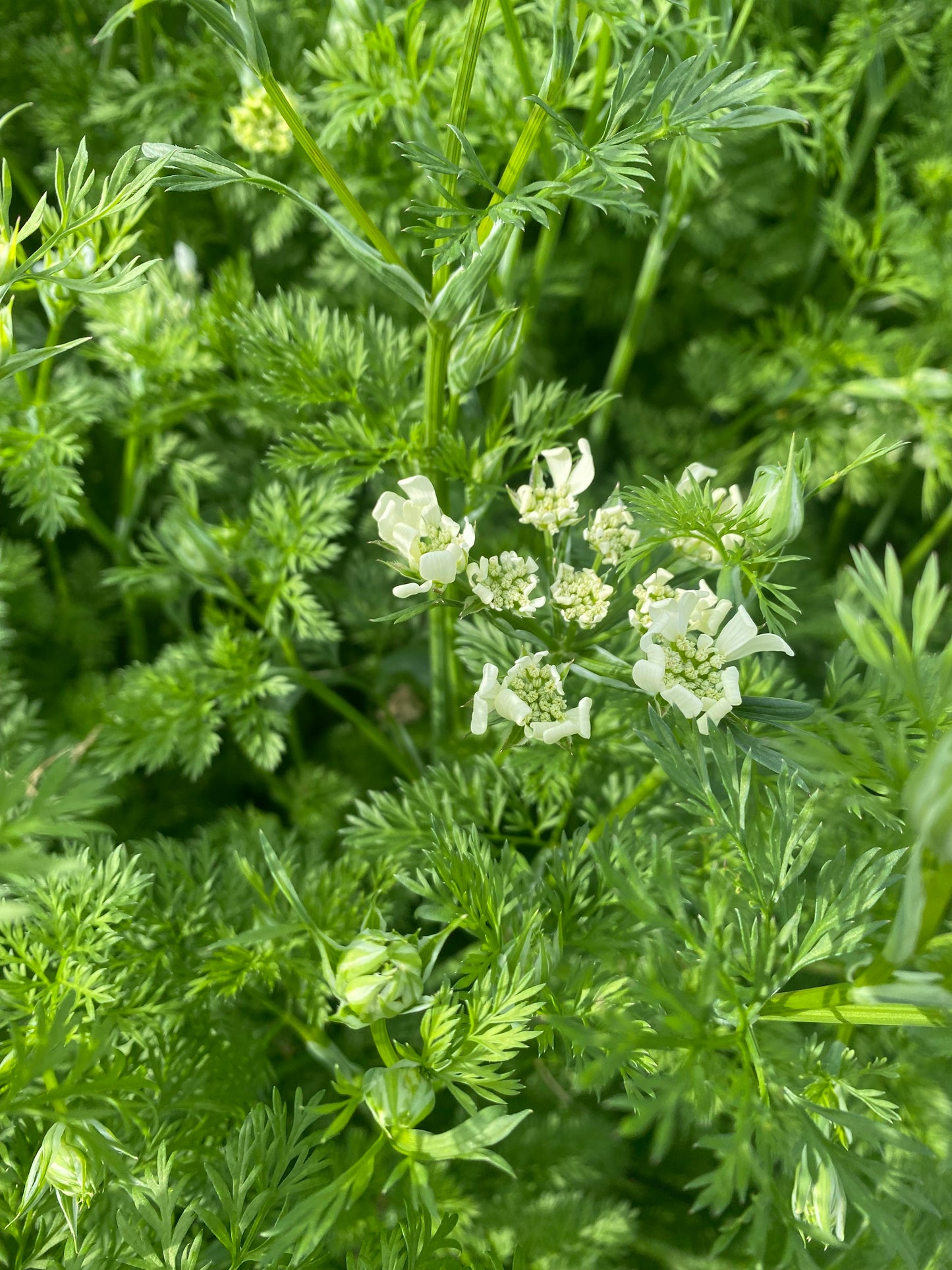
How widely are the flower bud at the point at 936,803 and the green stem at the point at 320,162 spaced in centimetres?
52

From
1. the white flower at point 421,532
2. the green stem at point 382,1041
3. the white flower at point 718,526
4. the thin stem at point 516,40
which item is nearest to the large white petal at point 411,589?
the white flower at point 421,532

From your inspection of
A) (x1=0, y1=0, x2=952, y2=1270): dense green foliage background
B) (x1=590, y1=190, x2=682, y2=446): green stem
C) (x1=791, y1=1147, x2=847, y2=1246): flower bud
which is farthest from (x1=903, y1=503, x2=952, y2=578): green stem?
(x1=791, y1=1147, x2=847, y2=1246): flower bud

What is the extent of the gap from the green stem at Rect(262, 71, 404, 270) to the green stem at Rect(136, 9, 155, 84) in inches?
22.5

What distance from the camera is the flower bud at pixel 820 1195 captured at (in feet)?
1.87

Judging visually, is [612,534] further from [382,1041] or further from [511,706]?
[382,1041]

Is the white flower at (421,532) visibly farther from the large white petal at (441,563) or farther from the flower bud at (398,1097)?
the flower bud at (398,1097)

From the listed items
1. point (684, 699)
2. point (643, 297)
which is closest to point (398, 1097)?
point (684, 699)

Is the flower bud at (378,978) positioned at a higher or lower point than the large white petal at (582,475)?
lower

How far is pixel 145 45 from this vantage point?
1104 mm

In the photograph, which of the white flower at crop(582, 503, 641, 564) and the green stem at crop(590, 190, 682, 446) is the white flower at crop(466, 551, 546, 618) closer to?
the white flower at crop(582, 503, 641, 564)

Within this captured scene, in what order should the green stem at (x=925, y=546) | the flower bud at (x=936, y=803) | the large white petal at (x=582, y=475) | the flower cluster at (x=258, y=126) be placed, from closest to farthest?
the flower bud at (x=936, y=803), the large white petal at (x=582, y=475), the flower cluster at (x=258, y=126), the green stem at (x=925, y=546)

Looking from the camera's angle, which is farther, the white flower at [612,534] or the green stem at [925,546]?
the green stem at [925,546]

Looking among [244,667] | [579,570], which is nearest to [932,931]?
[579,570]

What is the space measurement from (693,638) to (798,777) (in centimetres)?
13
